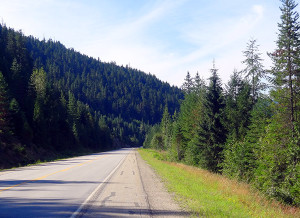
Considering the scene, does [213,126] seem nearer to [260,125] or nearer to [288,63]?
[260,125]

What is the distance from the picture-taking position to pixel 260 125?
24.9 meters

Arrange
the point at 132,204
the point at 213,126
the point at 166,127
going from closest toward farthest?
the point at 132,204 < the point at 213,126 < the point at 166,127

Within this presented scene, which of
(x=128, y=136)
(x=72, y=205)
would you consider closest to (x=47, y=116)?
(x=72, y=205)

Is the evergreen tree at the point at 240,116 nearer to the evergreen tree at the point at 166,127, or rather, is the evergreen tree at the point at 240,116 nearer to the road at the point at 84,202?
the road at the point at 84,202

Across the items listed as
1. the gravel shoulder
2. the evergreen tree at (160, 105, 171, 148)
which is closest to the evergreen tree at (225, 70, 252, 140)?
the gravel shoulder

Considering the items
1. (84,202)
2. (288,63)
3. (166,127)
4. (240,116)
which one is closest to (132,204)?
(84,202)

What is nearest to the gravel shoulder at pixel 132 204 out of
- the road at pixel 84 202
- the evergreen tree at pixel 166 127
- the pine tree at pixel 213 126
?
the road at pixel 84 202

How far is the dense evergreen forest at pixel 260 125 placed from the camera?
18.8 m

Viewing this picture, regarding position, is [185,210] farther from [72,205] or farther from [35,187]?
[35,187]

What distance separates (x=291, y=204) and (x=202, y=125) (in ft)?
49.5

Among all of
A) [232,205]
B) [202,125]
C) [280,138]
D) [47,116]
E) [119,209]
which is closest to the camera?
[119,209]

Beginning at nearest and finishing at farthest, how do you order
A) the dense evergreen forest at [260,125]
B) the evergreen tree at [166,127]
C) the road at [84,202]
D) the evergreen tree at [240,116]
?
the road at [84,202], the dense evergreen forest at [260,125], the evergreen tree at [240,116], the evergreen tree at [166,127]

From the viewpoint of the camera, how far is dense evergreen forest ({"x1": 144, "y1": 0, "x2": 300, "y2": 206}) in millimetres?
18812

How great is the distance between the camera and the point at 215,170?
31.2 meters
